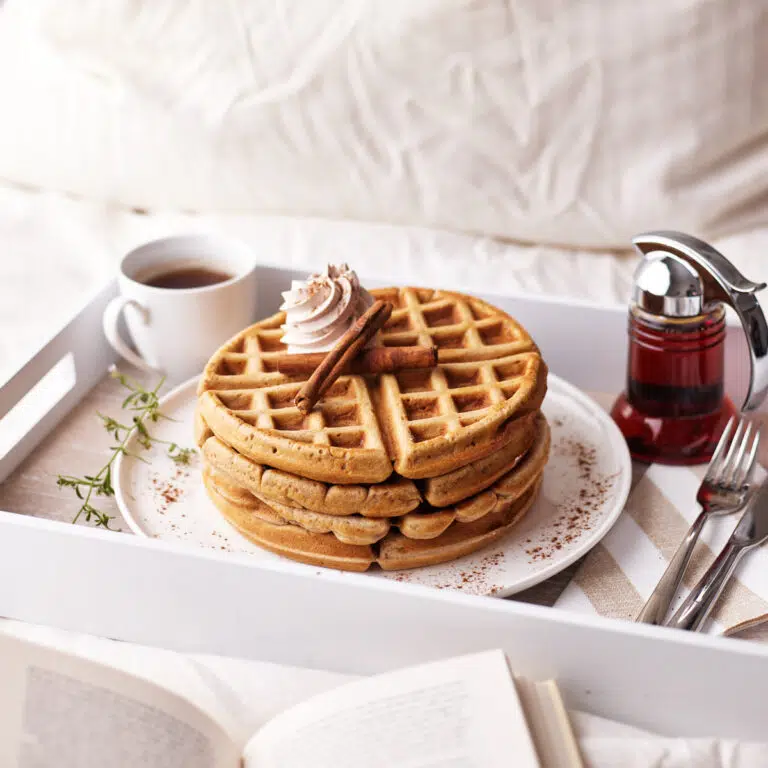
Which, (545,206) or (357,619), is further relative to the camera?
(545,206)

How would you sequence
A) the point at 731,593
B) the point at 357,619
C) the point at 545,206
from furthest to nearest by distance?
1. the point at 545,206
2. the point at 731,593
3. the point at 357,619

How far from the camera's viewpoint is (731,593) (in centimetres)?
120

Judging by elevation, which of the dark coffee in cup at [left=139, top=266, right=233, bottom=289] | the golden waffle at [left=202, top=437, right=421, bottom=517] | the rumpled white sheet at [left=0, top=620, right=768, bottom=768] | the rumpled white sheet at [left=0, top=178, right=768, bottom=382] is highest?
the golden waffle at [left=202, top=437, right=421, bottom=517]

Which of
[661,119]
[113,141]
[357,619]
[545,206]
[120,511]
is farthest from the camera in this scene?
[113,141]

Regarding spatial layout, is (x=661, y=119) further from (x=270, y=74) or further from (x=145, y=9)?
(x=145, y=9)

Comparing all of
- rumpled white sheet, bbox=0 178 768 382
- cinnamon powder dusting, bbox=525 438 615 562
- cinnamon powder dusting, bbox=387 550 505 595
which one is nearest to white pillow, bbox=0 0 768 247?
rumpled white sheet, bbox=0 178 768 382

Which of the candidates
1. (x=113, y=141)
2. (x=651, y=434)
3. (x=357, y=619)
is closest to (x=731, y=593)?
(x=651, y=434)

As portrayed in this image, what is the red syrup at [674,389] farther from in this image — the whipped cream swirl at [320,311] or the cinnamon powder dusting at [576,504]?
the whipped cream swirl at [320,311]

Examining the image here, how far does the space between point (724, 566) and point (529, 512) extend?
0.82 feet

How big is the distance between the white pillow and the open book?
122cm

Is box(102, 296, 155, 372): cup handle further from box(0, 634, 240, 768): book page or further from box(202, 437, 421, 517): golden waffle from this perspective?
box(0, 634, 240, 768): book page

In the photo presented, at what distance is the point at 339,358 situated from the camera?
1.29 m

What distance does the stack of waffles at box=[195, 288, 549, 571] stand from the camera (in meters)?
1.17

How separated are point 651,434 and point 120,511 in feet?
2.46
